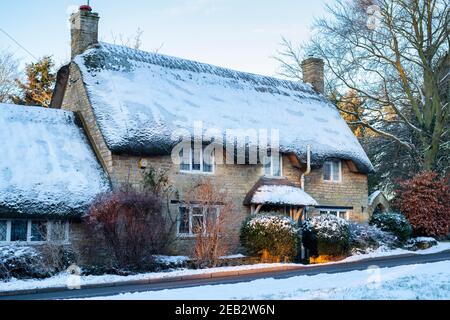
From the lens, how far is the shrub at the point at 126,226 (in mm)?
17094

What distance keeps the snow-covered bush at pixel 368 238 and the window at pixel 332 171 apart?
10.3 ft

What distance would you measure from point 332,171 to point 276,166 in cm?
347

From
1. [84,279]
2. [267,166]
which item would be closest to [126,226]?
[84,279]

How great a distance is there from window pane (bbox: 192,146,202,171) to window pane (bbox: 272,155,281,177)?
3631 millimetres

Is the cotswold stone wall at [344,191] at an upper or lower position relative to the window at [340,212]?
upper

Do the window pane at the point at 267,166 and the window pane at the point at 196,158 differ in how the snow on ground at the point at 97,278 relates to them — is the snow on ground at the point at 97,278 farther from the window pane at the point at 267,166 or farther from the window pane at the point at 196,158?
the window pane at the point at 267,166

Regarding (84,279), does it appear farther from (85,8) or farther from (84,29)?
(85,8)

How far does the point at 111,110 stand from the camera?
20391mm

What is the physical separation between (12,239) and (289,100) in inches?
581

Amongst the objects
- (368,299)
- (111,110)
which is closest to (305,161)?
(111,110)

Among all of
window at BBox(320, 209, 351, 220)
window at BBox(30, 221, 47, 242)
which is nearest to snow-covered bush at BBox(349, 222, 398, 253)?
window at BBox(320, 209, 351, 220)

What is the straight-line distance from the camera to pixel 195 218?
66.6 feet

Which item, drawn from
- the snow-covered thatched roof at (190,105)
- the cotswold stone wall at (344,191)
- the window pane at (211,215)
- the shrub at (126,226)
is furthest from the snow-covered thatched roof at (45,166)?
the cotswold stone wall at (344,191)
